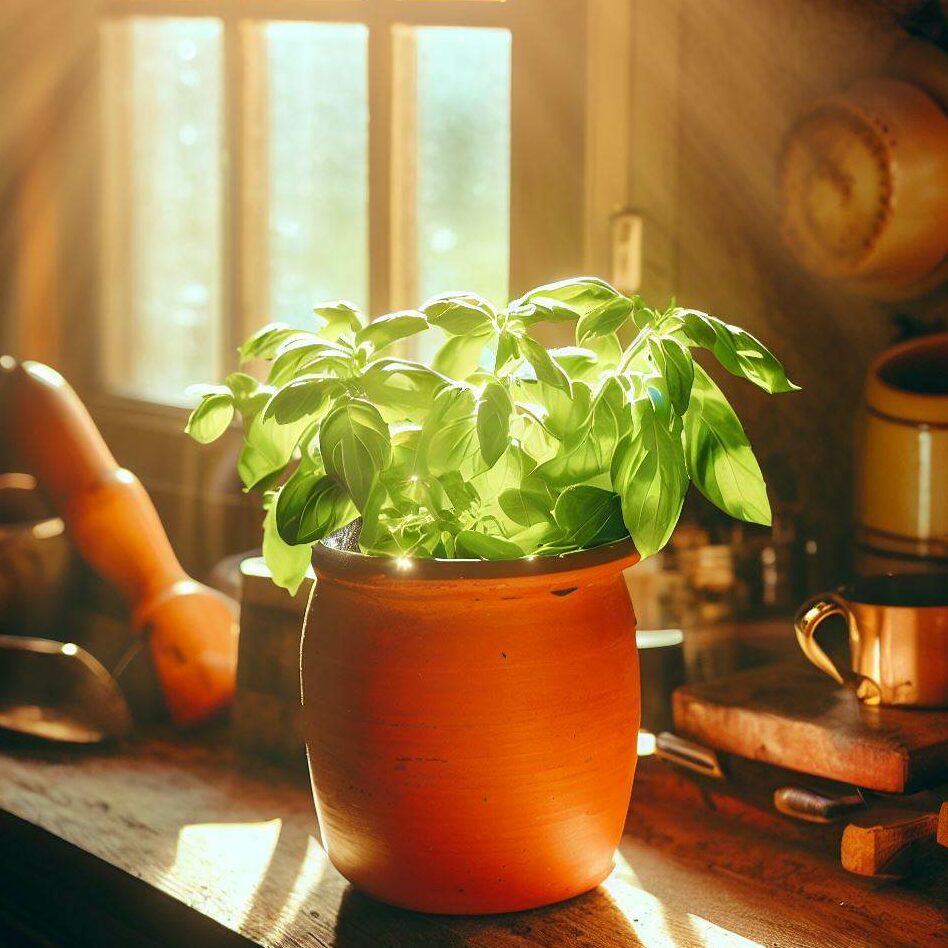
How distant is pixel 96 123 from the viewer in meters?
2.20

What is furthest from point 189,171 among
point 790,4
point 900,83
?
point 900,83

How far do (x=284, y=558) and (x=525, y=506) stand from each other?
0.60ft

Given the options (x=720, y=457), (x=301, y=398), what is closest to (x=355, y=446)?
(x=301, y=398)

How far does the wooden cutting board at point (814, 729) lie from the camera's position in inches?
38.3

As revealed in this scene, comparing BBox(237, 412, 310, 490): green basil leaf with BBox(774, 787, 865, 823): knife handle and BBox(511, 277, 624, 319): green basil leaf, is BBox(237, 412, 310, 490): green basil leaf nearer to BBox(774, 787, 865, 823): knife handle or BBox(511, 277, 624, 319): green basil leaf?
BBox(511, 277, 624, 319): green basil leaf

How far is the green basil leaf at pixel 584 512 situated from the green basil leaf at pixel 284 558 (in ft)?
0.61

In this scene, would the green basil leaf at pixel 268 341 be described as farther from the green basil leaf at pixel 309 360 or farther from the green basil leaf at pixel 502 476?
the green basil leaf at pixel 502 476

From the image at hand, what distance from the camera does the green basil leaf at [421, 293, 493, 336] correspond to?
0.83 metres

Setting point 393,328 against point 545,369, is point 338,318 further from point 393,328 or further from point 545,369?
point 545,369

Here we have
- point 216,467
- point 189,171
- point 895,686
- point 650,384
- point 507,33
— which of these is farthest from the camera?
point 189,171

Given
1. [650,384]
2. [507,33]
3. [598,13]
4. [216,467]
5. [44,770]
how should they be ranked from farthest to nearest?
[216,467] → [507,33] → [598,13] → [44,770] → [650,384]

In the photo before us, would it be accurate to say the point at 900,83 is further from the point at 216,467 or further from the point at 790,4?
the point at 216,467

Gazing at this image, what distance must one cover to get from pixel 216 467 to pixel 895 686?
115 cm

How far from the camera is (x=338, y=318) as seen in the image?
2.99 ft
